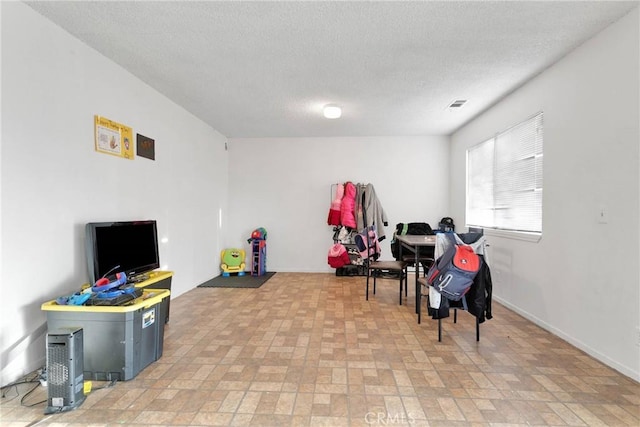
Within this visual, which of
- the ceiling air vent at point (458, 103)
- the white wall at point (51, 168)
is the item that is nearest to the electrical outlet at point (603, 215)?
the ceiling air vent at point (458, 103)

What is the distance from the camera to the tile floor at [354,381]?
1.80 metres

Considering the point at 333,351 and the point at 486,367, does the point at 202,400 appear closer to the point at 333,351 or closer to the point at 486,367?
the point at 333,351

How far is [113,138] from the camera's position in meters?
3.12

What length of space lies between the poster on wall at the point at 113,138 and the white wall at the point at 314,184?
9.71 ft

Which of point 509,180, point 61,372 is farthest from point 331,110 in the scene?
point 61,372

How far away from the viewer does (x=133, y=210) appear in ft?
11.2

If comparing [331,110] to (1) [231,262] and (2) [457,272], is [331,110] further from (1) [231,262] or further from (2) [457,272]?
(1) [231,262]

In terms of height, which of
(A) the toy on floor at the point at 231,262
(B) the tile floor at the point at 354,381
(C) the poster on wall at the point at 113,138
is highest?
(C) the poster on wall at the point at 113,138

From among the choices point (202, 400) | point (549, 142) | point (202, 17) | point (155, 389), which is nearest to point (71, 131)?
point (202, 17)

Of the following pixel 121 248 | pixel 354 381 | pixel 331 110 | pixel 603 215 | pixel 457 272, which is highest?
pixel 331 110

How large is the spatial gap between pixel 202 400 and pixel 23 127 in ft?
7.40

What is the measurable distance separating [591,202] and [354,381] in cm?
239

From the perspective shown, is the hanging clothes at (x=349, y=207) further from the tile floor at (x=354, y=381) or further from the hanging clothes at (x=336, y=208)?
the tile floor at (x=354, y=381)

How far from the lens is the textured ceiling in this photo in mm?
2238
